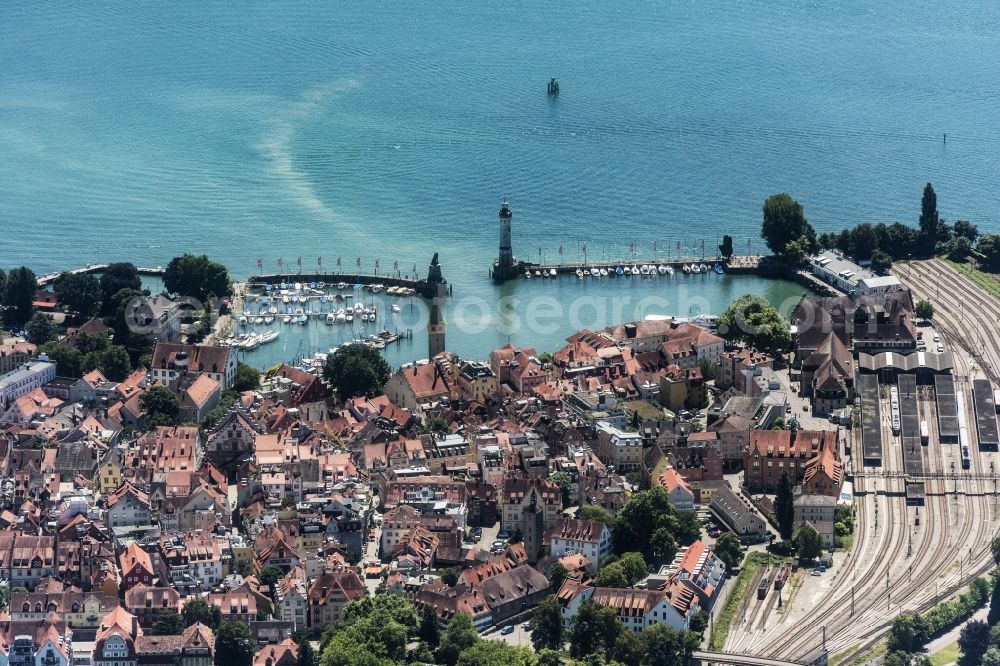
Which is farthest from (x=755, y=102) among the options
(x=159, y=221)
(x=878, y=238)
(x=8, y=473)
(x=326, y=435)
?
(x=8, y=473)

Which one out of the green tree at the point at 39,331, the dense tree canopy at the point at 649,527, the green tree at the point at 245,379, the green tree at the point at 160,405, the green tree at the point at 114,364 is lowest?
the dense tree canopy at the point at 649,527

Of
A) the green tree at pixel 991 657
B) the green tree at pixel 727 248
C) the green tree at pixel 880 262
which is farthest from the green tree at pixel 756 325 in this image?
the green tree at pixel 991 657

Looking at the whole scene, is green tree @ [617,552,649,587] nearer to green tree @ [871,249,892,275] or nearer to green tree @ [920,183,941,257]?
green tree @ [871,249,892,275]

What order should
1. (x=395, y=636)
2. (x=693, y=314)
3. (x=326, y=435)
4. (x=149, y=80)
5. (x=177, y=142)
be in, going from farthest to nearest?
(x=149, y=80), (x=177, y=142), (x=693, y=314), (x=326, y=435), (x=395, y=636)

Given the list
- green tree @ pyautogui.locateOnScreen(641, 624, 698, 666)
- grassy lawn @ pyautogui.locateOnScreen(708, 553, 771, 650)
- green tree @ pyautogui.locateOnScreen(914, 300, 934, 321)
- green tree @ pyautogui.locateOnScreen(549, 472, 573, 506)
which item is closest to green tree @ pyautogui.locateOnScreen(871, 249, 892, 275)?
green tree @ pyautogui.locateOnScreen(914, 300, 934, 321)

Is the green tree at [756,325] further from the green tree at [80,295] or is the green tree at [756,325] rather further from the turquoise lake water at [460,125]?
the green tree at [80,295]

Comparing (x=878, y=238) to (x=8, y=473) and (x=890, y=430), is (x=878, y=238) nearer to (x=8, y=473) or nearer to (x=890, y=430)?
(x=890, y=430)
